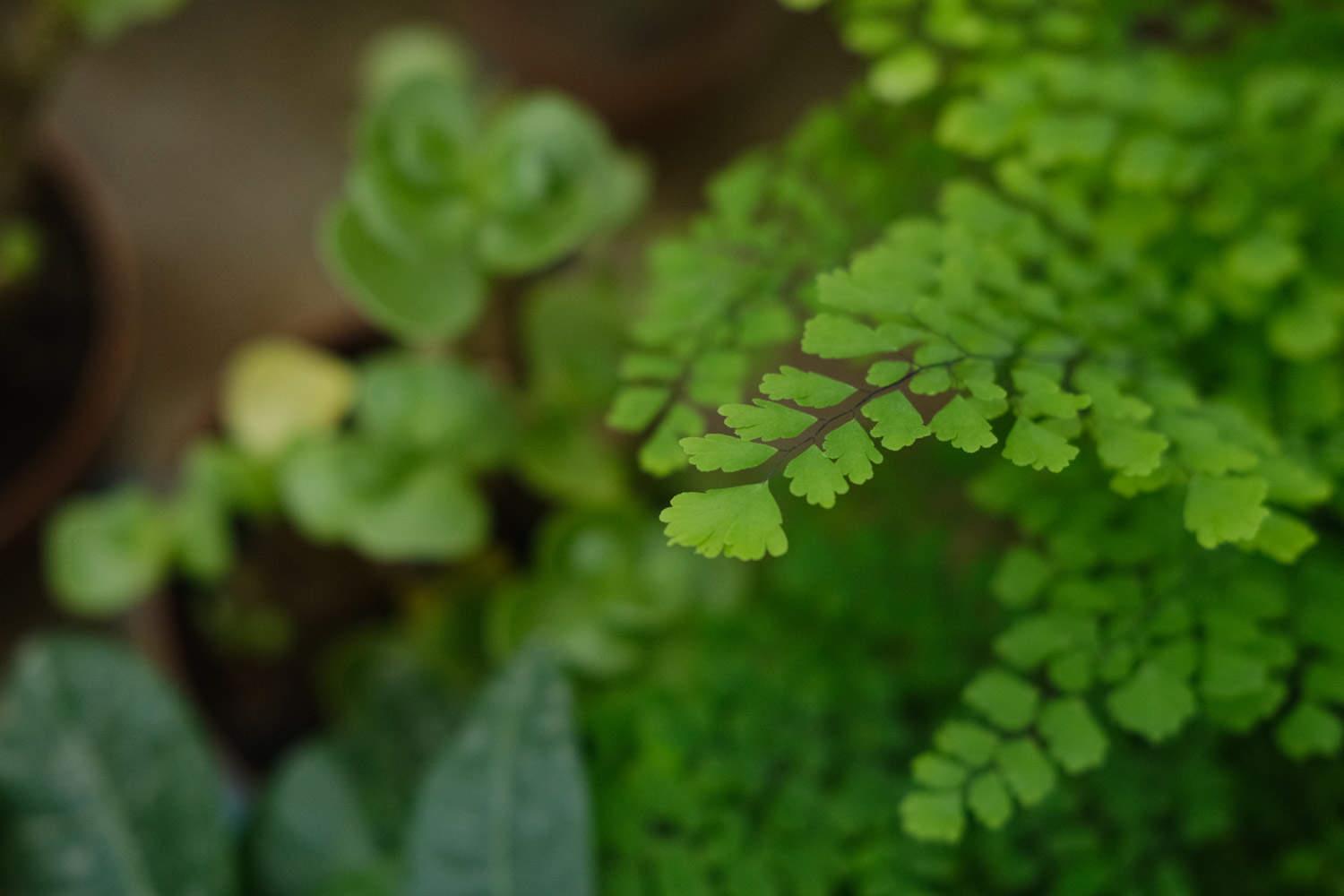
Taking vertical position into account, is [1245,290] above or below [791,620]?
above

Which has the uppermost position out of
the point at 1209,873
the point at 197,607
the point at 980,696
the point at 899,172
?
the point at 899,172

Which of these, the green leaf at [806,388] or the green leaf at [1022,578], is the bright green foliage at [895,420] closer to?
the green leaf at [806,388]

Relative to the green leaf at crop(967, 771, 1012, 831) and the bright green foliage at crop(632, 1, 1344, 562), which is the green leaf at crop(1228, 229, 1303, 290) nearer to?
the bright green foliage at crop(632, 1, 1344, 562)

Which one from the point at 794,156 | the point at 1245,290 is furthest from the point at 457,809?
the point at 1245,290

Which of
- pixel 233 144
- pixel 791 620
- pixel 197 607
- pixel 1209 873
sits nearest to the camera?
pixel 1209 873

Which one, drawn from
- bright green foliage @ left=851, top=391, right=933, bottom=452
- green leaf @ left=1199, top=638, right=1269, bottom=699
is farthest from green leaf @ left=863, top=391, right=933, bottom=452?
green leaf @ left=1199, top=638, right=1269, bottom=699

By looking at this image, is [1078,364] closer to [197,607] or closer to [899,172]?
[899,172]

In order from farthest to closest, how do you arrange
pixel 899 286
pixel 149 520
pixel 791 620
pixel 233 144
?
pixel 233 144
pixel 149 520
pixel 791 620
pixel 899 286
